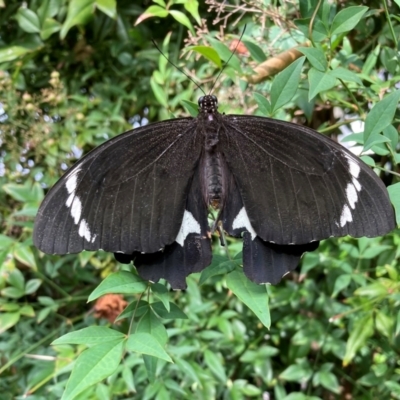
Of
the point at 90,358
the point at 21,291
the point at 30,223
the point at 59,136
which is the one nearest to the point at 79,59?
the point at 59,136

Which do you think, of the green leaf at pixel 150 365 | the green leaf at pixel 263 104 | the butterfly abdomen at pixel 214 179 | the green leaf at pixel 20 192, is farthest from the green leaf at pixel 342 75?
the green leaf at pixel 20 192

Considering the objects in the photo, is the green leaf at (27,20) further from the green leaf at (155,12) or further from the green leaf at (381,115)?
the green leaf at (381,115)

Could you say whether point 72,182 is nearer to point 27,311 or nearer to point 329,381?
point 27,311

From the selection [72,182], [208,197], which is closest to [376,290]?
[208,197]

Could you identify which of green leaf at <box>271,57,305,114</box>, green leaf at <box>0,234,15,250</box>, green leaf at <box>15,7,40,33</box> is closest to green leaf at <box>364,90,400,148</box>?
green leaf at <box>271,57,305,114</box>

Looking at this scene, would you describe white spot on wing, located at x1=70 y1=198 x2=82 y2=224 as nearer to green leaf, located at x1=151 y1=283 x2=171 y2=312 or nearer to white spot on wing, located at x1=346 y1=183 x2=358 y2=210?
green leaf, located at x1=151 y1=283 x2=171 y2=312

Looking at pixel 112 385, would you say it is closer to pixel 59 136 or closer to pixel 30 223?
pixel 30 223
